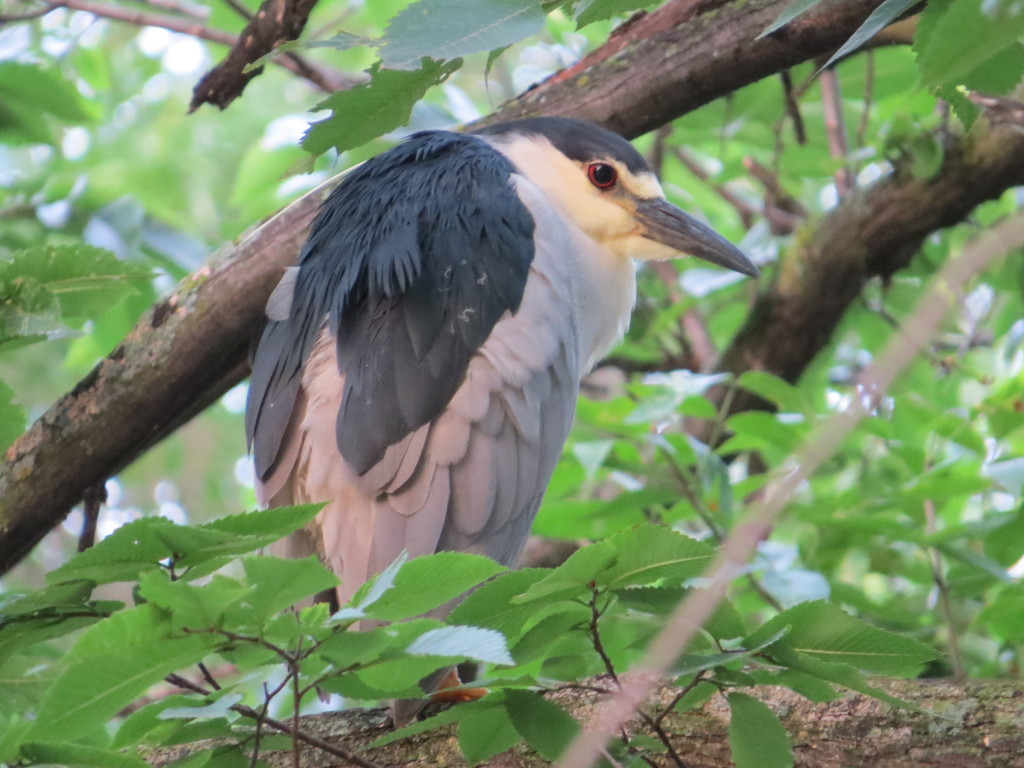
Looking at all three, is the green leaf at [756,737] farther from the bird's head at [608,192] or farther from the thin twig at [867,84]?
the thin twig at [867,84]

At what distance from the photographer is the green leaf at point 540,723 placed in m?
1.24

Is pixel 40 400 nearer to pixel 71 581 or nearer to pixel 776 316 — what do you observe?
pixel 776 316

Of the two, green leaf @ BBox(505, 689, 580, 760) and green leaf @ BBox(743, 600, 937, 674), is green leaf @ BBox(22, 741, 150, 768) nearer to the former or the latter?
green leaf @ BBox(505, 689, 580, 760)

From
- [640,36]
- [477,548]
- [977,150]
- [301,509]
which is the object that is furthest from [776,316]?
[301,509]

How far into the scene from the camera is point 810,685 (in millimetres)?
1231

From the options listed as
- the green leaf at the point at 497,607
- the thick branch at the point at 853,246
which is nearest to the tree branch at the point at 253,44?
the green leaf at the point at 497,607

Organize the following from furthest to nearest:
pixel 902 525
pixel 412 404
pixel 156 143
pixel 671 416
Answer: pixel 156 143, pixel 671 416, pixel 902 525, pixel 412 404

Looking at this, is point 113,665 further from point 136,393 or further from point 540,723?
point 136,393

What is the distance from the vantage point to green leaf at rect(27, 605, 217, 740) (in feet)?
3.22

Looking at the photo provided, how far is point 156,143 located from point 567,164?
480 cm

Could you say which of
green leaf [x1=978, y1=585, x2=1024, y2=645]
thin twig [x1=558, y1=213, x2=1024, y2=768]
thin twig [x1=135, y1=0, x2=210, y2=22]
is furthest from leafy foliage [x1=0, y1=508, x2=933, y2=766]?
thin twig [x1=135, y1=0, x2=210, y2=22]

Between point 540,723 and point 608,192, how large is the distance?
1646 millimetres

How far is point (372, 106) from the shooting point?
4.33ft

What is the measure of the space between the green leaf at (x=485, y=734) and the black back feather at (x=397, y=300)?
72 centimetres
